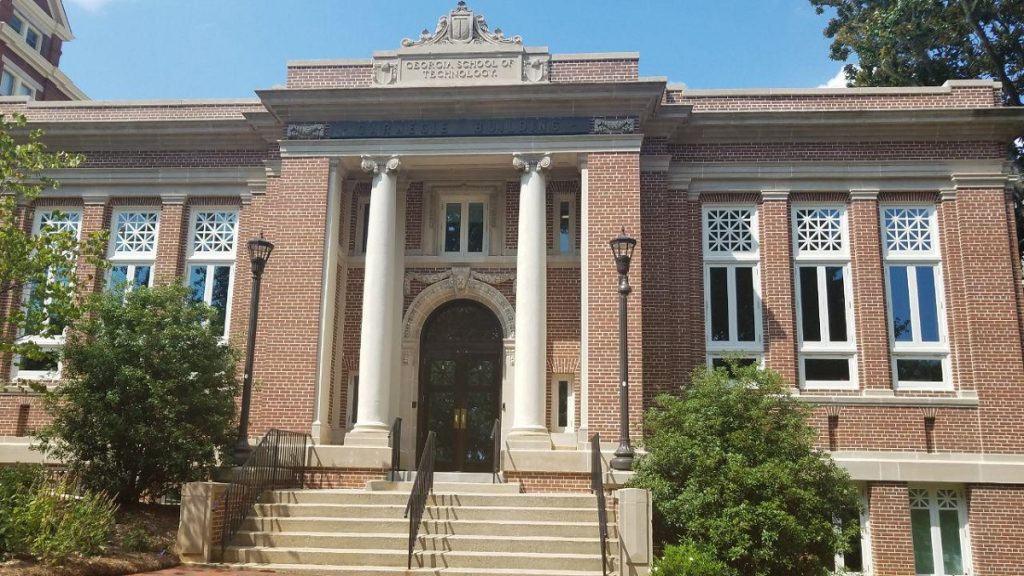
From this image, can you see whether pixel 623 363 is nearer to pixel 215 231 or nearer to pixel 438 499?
pixel 438 499

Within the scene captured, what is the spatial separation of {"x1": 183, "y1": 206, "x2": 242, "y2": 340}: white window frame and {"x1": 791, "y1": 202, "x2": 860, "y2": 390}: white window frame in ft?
39.8

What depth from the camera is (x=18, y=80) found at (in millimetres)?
35781

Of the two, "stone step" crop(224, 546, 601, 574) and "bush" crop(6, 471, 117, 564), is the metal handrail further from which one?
"bush" crop(6, 471, 117, 564)

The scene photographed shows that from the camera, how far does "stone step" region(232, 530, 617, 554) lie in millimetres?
11844

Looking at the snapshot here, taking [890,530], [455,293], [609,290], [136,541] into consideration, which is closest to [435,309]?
[455,293]

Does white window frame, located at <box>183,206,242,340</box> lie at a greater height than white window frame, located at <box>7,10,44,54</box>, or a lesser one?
lesser

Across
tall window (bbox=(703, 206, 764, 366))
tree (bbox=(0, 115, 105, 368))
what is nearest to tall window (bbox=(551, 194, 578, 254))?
tall window (bbox=(703, 206, 764, 366))

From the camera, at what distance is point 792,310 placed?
16.8m

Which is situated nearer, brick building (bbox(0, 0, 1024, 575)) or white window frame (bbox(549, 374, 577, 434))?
brick building (bbox(0, 0, 1024, 575))

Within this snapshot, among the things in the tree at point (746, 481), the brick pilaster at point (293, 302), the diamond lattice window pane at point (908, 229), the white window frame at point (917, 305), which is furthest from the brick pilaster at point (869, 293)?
the brick pilaster at point (293, 302)

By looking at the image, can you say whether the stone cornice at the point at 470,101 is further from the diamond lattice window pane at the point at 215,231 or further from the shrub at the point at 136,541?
the shrub at the point at 136,541

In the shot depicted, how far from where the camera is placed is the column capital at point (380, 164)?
639 inches

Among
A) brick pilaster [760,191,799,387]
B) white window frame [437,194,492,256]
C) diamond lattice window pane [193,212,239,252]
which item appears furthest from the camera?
diamond lattice window pane [193,212,239,252]

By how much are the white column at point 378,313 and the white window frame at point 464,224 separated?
61.7 inches
